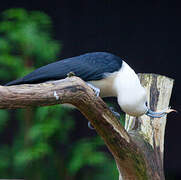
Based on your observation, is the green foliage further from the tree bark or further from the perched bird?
the perched bird

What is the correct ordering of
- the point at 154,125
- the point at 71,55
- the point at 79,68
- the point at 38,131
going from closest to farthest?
the point at 79,68 < the point at 154,125 < the point at 38,131 < the point at 71,55

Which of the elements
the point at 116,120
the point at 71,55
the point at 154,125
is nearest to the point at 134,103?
the point at 116,120

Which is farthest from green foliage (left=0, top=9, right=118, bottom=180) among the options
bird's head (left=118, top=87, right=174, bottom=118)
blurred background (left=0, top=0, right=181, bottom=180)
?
bird's head (left=118, top=87, right=174, bottom=118)

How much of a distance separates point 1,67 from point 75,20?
1.82 ft

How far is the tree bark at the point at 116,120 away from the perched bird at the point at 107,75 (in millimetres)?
67

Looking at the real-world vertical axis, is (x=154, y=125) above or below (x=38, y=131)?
above

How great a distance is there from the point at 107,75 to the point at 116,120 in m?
0.14

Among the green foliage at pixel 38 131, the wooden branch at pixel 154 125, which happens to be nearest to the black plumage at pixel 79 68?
the wooden branch at pixel 154 125

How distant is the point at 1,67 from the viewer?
2.12 metres

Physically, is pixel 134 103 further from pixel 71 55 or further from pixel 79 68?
pixel 71 55

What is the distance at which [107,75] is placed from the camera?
3.59 feet

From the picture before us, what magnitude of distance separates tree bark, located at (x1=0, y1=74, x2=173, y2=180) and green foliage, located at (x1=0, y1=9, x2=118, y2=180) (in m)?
0.65

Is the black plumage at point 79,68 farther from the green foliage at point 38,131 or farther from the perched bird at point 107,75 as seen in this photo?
the green foliage at point 38,131

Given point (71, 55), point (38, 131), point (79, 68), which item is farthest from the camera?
point (71, 55)
